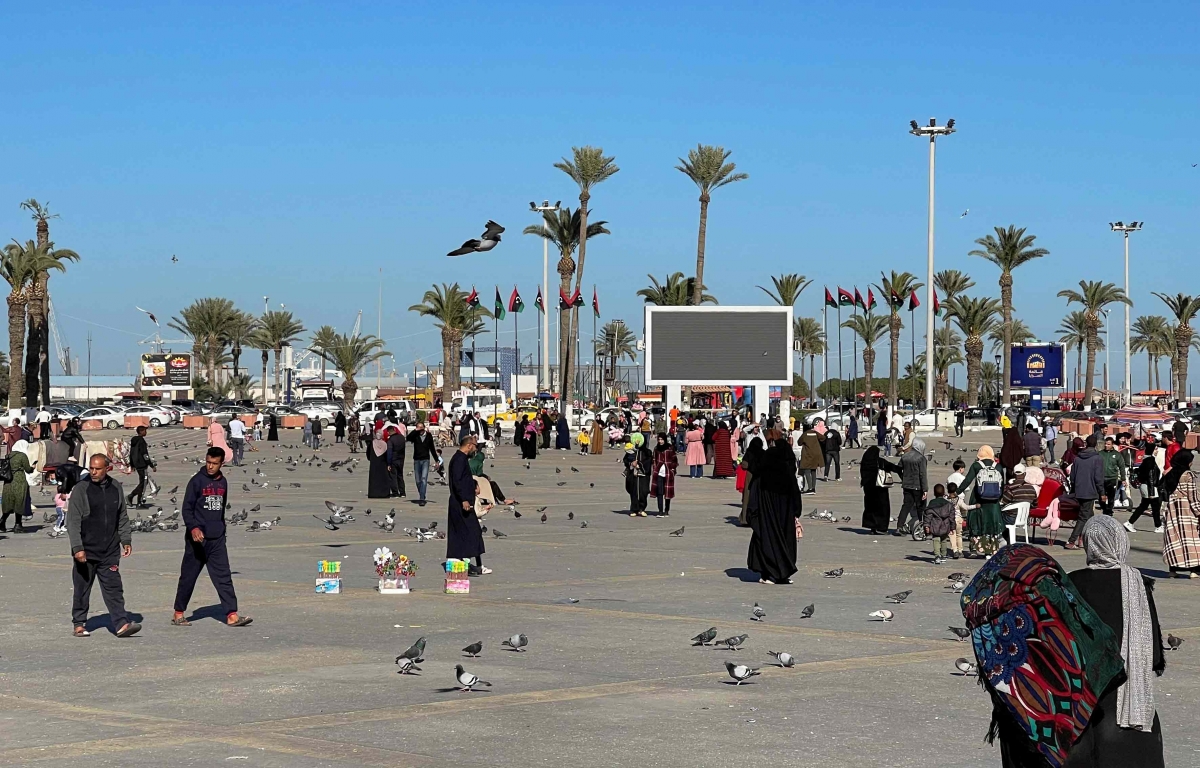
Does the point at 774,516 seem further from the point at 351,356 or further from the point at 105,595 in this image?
the point at 351,356

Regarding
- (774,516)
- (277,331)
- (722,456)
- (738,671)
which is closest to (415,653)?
(738,671)

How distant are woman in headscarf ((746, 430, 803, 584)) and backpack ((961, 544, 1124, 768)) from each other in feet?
34.3

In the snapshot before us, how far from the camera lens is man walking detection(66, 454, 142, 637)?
11.8m

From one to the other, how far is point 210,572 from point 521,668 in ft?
11.3

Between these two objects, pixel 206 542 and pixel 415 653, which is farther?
pixel 206 542

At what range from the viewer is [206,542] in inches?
486

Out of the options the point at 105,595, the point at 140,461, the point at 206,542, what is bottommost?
the point at 105,595

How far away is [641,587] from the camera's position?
15047 mm

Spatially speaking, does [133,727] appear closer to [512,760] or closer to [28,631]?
[512,760]

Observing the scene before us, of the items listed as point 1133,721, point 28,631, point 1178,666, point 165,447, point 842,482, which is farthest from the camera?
point 165,447

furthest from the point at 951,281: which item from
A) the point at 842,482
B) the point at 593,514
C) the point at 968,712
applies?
the point at 968,712

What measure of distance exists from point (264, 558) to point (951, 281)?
8861 cm

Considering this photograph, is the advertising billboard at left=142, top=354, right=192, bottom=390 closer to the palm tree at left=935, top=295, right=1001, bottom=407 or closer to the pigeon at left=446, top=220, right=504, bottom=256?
the palm tree at left=935, top=295, right=1001, bottom=407

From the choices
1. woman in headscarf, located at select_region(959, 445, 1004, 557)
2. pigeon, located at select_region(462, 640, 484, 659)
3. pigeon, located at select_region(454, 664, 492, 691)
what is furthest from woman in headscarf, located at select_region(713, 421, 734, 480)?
pigeon, located at select_region(454, 664, 492, 691)
